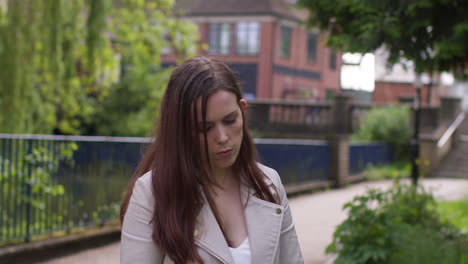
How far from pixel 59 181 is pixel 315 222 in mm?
5069

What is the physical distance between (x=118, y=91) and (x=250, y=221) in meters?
23.0

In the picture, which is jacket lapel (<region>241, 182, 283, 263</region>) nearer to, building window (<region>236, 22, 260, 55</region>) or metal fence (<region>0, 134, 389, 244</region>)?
metal fence (<region>0, 134, 389, 244</region>)

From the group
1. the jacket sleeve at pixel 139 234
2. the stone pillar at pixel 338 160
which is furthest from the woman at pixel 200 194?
the stone pillar at pixel 338 160

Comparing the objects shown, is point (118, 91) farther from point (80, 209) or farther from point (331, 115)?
point (80, 209)

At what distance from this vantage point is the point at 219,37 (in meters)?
41.9

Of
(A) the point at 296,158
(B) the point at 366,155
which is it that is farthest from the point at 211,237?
(B) the point at 366,155

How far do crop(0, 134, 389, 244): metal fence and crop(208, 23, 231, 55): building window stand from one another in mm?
32222

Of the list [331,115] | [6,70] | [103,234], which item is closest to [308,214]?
[103,234]

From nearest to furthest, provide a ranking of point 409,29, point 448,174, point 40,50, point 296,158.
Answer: point 409,29, point 40,50, point 296,158, point 448,174

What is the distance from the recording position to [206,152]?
86.3 inches

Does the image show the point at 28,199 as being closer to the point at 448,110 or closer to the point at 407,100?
the point at 407,100

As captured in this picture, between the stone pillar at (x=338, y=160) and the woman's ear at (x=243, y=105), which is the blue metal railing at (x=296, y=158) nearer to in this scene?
the stone pillar at (x=338, y=160)

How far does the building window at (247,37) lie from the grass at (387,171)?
17143 mm

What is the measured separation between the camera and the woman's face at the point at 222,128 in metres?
2.15
